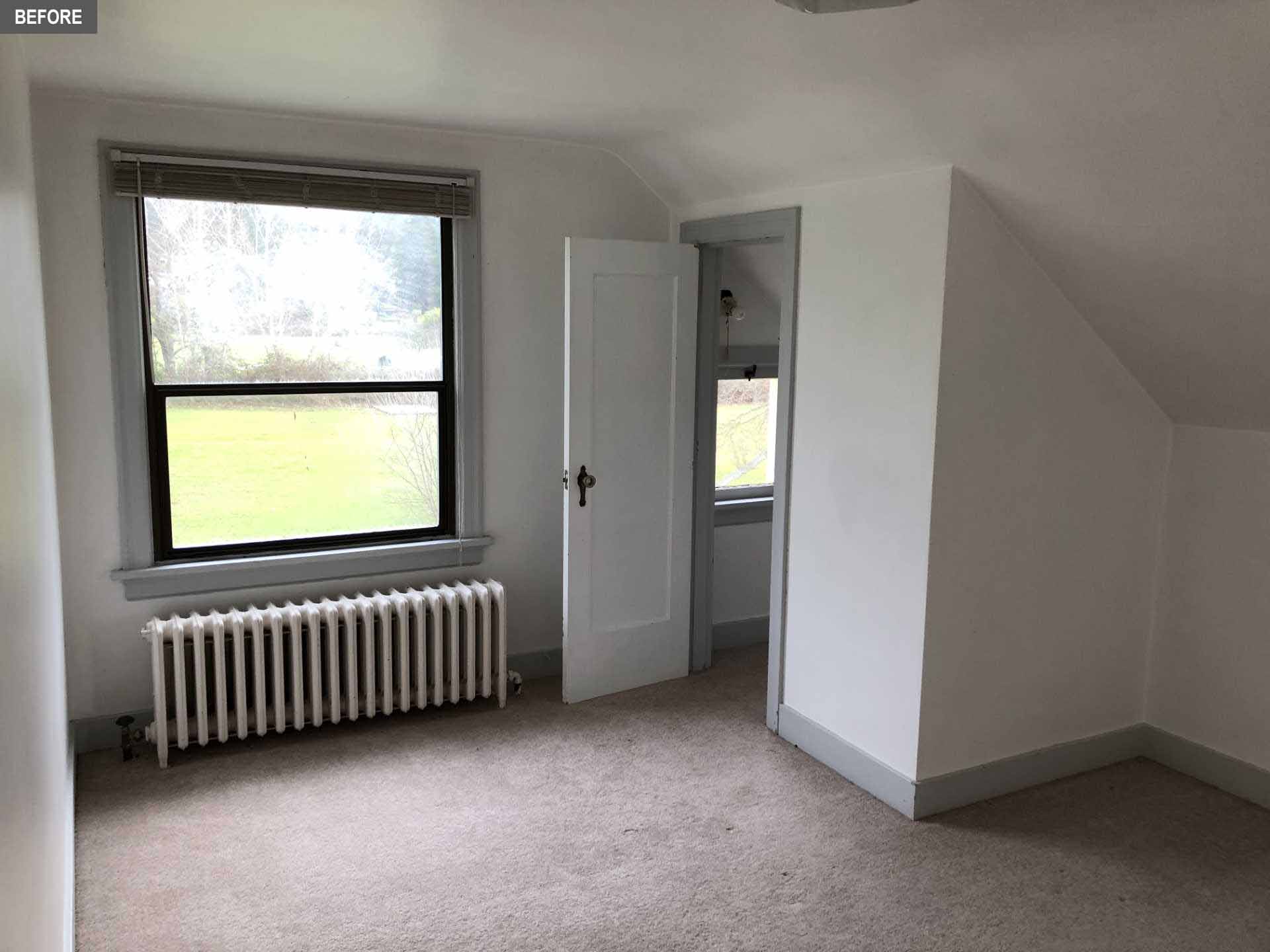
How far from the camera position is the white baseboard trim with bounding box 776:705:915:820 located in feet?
11.8

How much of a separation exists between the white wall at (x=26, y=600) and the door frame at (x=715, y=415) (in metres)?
2.58

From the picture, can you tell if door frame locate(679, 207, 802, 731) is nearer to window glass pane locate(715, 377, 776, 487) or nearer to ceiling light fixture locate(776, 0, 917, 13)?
window glass pane locate(715, 377, 776, 487)

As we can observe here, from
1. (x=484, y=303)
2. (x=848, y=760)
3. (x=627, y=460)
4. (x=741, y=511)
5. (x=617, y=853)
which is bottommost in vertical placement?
(x=617, y=853)

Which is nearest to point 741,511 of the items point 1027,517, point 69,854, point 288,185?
point 1027,517

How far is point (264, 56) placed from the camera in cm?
313

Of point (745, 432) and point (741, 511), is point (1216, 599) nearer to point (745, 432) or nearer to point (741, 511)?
point (741, 511)

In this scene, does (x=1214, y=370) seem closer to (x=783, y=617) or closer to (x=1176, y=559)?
(x=1176, y=559)

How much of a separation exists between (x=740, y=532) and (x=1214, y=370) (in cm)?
247

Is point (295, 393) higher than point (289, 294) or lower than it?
lower

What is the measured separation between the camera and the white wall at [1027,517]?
3.43m

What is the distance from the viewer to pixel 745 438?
5.55 meters

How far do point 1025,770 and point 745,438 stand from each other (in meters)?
2.36

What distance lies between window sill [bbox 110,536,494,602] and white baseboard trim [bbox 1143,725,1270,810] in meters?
2.96

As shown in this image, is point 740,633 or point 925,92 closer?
point 925,92
